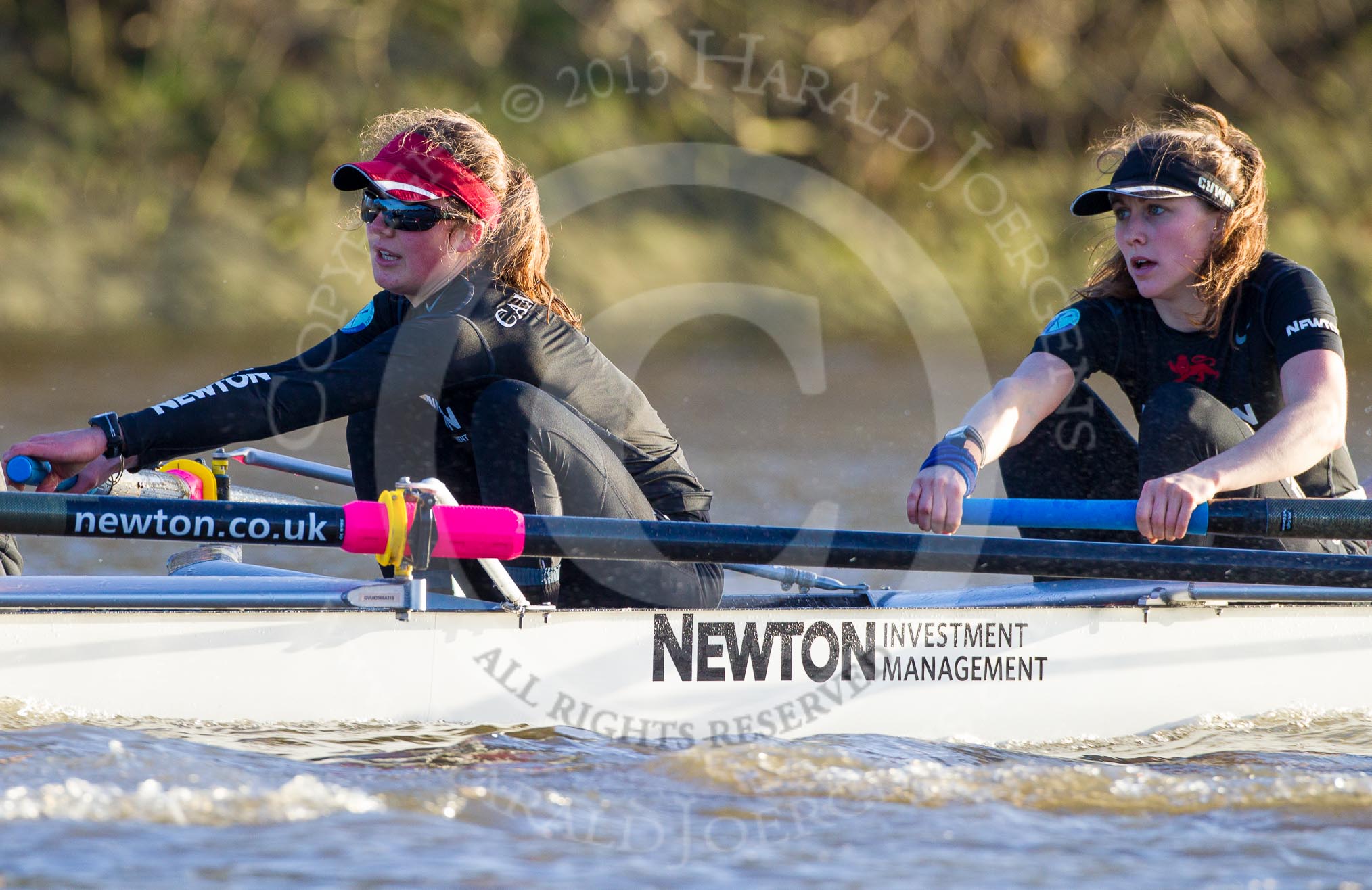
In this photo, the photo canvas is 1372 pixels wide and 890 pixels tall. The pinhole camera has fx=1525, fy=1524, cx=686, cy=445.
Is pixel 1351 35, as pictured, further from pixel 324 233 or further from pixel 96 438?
pixel 96 438

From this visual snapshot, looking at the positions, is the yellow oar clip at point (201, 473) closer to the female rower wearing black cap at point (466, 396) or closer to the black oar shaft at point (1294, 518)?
the female rower wearing black cap at point (466, 396)

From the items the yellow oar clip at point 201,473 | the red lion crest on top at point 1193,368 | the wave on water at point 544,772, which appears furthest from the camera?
the yellow oar clip at point 201,473

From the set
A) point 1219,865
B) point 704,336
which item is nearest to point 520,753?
point 1219,865

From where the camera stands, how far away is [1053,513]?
2592 millimetres

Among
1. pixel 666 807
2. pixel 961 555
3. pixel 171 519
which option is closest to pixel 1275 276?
pixel 961 555

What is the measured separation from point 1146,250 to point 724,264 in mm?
7023

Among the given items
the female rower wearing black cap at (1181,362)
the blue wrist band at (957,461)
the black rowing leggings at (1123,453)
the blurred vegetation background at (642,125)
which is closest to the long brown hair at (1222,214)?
the female rower wearing black cap at (1181,362)

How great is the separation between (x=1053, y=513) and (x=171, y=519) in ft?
4.74

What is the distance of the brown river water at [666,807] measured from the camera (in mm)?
2098

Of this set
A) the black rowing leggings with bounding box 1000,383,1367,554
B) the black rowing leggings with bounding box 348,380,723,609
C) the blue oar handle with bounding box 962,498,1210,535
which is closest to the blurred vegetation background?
the black rowing leggings with bounding box 348,380,723,609

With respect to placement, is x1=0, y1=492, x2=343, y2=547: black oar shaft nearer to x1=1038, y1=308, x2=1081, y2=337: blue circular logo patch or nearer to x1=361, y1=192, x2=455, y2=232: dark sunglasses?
x1=361, y1=192, x2=455, y2=232: dark sunglasses

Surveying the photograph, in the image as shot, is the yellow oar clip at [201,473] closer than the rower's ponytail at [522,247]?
No

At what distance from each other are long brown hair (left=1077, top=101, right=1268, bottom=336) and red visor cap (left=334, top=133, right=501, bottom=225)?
1.22 metres

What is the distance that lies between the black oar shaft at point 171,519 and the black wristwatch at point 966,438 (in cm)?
105
